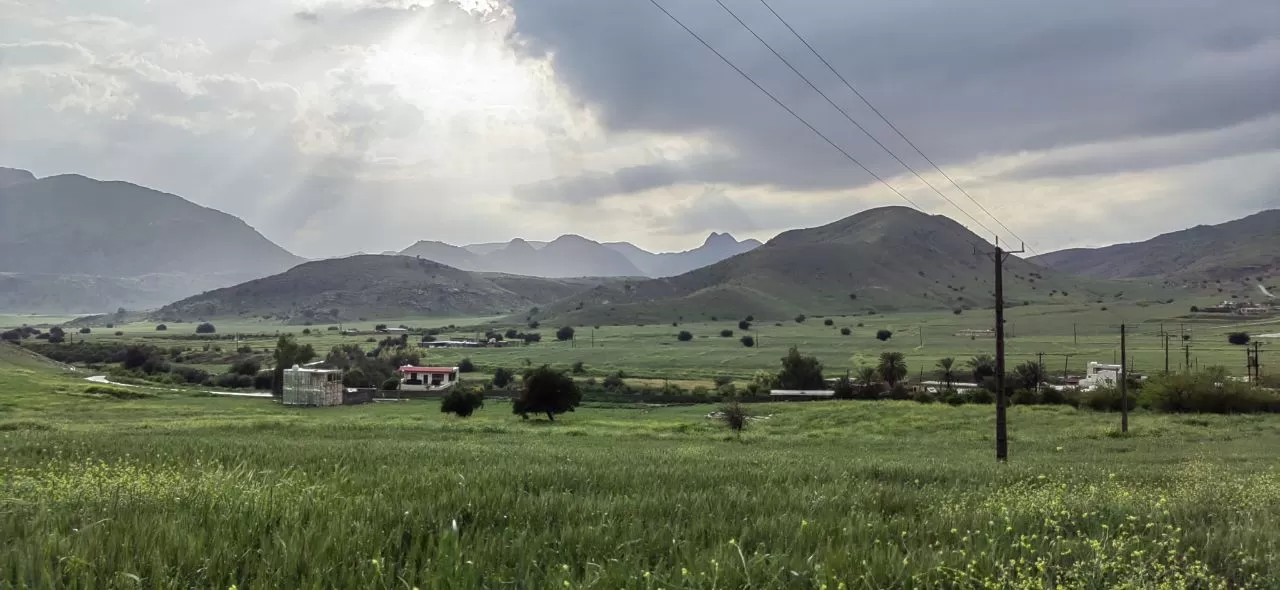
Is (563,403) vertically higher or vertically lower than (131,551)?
lower

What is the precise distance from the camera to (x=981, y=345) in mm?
173500

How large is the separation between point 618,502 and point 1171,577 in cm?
412

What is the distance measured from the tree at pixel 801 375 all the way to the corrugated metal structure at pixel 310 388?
65.9 metres

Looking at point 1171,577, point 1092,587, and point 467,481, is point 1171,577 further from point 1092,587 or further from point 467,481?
point 467,481

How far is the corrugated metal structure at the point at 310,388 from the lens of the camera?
9850 cm

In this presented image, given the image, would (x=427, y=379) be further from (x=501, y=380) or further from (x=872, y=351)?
(x=872, y=351)

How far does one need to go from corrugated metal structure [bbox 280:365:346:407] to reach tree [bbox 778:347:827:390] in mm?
65881

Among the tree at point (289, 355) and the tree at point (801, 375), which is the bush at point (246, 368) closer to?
the tree at point (289, 355)

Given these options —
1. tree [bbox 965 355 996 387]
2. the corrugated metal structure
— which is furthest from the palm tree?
the corrugated metal structure

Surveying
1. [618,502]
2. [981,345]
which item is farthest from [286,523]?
[981,345]

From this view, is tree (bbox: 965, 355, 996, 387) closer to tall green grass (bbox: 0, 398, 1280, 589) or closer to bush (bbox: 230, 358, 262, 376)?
tall green grass (bbox: 0, 398, 1280, 589)

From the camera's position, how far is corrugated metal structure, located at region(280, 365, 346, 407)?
98500 mm

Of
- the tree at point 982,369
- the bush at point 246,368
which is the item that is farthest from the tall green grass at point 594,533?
the bush at point 246,368

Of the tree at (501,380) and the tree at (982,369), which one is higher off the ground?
the tree at (982,369)
